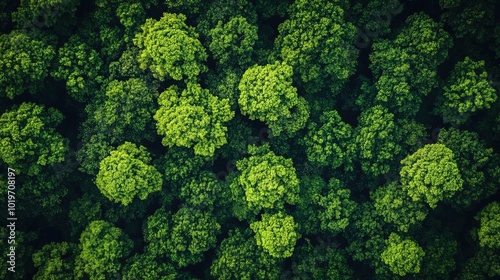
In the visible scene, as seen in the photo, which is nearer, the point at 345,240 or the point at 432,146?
the point at 432,146

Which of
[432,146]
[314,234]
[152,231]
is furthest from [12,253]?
[432,146]

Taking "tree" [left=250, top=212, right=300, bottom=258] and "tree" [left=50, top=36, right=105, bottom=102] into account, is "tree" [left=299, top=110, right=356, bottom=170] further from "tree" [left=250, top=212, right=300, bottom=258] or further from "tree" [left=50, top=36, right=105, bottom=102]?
→ "tree" [left=50, top=36, right=105, bottom=102]

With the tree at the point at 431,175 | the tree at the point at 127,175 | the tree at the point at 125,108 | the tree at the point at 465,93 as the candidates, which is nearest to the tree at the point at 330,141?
the tree at the point at 431,175

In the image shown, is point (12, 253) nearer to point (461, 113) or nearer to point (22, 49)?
point (22, 49)

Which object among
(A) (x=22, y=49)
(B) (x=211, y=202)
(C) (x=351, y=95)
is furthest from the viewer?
(C) (x=351, y=95)

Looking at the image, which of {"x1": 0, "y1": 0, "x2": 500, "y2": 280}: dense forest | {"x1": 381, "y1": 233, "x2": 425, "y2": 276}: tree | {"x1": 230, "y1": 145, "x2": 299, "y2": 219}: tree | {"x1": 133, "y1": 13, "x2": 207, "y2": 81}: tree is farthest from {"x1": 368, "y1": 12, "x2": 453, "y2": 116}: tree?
{"x1": 133, "y1": 13, "x2": 207, "y2": 81}: tree

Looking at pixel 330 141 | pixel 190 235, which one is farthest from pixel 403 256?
pixel 190 235

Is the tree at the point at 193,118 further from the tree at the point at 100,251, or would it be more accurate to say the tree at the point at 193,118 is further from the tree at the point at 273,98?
the tree at the point at 100,251
